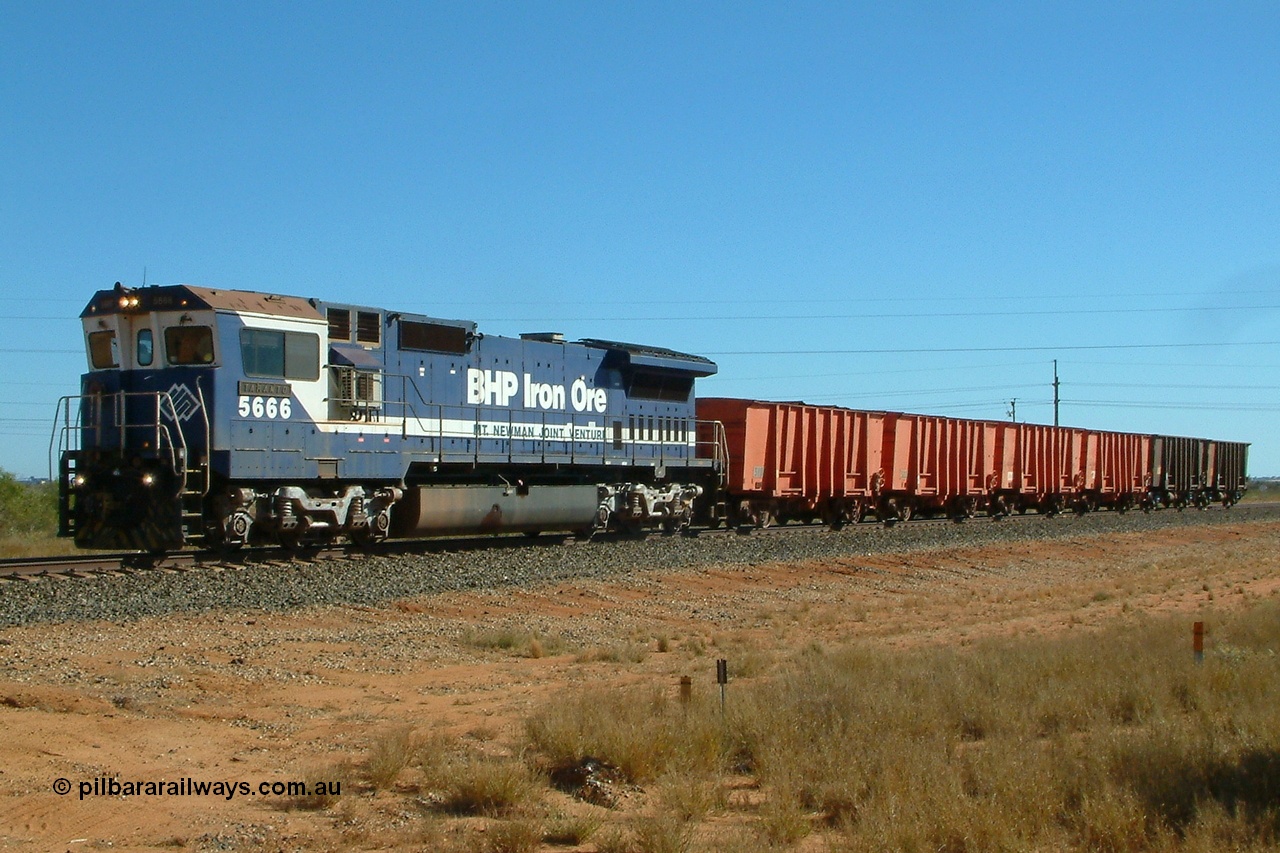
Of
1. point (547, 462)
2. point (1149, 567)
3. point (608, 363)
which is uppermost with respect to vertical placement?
point (608, 363)

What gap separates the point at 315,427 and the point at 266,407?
2.87 ft

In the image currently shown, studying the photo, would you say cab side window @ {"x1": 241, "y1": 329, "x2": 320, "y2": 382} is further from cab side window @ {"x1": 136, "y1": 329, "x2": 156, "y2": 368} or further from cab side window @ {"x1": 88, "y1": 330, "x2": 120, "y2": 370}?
cab side window @ {"x1": 88, "y1": 330, "x2": 120, "y2": 370}

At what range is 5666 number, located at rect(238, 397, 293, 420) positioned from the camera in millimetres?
17328

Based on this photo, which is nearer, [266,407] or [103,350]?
[266,407]

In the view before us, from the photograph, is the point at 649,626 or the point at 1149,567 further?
the point at 1149,567

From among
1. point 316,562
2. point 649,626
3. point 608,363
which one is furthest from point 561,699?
point 608,363

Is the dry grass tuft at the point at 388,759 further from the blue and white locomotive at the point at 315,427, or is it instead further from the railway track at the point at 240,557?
the blue and white locomotive at the point at 315,427

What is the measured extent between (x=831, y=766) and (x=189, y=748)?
4.48 metres

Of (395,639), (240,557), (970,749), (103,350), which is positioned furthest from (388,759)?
(103,350)

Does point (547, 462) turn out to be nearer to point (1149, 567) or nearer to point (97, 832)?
point (1149, 567)

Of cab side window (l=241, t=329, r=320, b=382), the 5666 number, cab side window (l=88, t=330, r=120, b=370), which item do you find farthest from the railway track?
cab side window (l=88, t=330, r=120, b=370)

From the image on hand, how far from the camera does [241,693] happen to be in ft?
34.2
